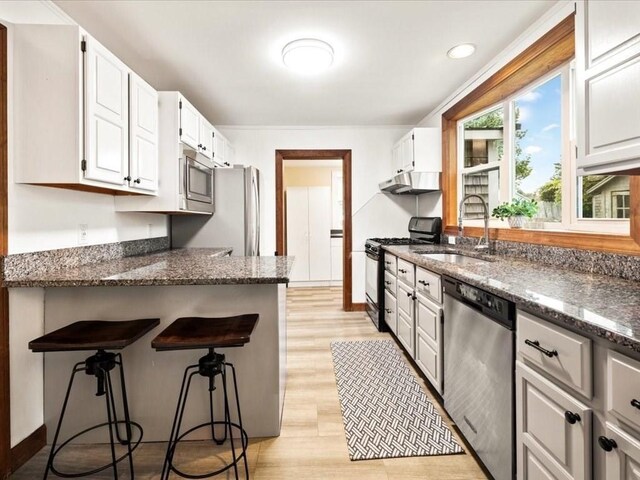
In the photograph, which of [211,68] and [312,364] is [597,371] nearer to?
[312,364]

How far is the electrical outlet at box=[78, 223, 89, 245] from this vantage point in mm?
2180

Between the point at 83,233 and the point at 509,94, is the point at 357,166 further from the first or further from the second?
the point at 83,233

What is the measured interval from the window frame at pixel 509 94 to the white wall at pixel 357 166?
3.21 ft

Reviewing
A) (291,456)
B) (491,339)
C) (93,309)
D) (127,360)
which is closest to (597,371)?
(491,339)

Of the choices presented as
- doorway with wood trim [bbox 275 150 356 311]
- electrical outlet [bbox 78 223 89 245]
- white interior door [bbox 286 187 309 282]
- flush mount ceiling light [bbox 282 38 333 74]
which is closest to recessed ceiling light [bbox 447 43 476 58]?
flush mount ceiling light [bbox 282 38 333 74]

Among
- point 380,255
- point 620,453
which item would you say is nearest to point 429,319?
point 620,453

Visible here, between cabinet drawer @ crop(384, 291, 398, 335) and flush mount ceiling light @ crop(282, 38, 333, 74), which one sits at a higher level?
flush mount ceiling light @ crop(282, 38, 333, 74)

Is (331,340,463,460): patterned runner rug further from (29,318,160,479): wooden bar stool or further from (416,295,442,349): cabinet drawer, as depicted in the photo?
(29,318,160,479): wooden bar stool

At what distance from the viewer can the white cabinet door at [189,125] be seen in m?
2.74

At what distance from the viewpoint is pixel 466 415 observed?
5.74 ft

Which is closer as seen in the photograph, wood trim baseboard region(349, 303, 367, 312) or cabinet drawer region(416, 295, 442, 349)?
cabinet drawer region(416, 295, 442, 349)

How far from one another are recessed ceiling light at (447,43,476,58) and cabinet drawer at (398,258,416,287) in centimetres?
161

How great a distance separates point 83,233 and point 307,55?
195 cm

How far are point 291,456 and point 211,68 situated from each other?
281 cm
